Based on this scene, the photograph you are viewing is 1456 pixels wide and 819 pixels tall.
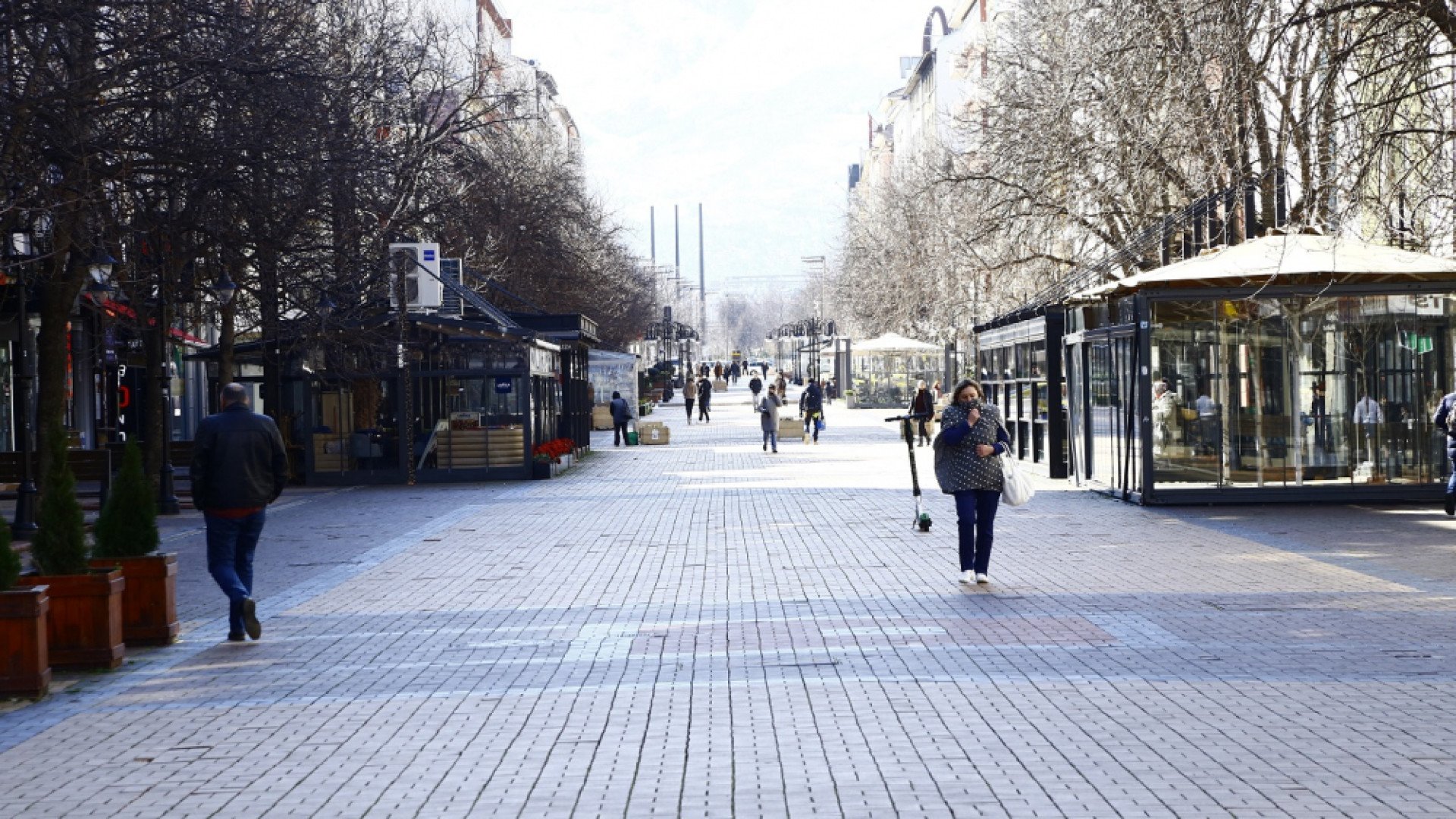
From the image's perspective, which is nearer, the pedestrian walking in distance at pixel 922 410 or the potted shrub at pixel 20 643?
the potted shrub at pixel 20 643

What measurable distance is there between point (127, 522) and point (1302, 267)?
549 inches

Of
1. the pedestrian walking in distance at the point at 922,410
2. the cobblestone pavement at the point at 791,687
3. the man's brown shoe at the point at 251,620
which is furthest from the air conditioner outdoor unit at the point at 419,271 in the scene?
the man's brown shoe at the point at 251,620

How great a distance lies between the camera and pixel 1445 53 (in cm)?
1397

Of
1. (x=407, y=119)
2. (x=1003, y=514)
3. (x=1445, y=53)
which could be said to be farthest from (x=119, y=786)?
(x=407, y=119)

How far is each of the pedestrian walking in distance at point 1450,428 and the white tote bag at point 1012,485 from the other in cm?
740

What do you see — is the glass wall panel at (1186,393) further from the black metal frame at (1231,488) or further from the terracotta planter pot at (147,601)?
the terracotta planter pot at (147,601)

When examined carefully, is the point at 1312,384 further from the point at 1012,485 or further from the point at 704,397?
the point at 704,397

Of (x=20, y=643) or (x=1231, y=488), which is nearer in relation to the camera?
(x=20, y=643)

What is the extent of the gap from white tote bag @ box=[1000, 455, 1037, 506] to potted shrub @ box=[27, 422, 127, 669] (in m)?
6.81

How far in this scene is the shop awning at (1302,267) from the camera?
20.1 meters

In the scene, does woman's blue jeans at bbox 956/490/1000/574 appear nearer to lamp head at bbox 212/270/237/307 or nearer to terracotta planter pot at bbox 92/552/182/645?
terracotta planter pot at bbox 92/552/182/645

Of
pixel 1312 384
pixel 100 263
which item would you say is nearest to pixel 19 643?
pixel 100 263

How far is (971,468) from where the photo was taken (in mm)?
13945

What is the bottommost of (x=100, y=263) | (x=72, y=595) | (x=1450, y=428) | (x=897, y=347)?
(x=72, y=595)
